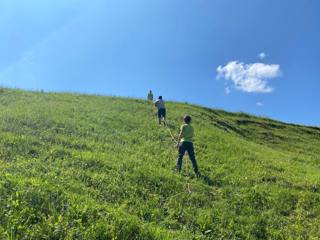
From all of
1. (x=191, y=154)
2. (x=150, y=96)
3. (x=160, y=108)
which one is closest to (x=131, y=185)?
(x=191, y=154)

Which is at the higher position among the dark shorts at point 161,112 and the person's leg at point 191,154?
the dark shorts at point 161,112

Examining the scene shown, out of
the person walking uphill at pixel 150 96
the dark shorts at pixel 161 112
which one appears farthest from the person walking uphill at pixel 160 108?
the person walking uphill at pixel 150 96

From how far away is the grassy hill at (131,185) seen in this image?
474 inches

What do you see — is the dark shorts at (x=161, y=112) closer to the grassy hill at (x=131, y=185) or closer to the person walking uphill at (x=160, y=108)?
the person walking uphill at (x=160, y=108)

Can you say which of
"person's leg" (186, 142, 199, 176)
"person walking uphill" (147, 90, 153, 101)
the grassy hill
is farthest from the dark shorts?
"person's leg" (186, 142, 199, 176)

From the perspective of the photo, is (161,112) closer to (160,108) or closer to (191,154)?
(160,108)

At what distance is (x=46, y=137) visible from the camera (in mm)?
21578

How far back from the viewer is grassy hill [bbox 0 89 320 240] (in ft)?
39.5

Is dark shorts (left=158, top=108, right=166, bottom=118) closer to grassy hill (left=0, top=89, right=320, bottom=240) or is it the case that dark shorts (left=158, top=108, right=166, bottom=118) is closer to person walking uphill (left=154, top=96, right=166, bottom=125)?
person walking uphill (left=154, top=96, right=166, bottom=125)

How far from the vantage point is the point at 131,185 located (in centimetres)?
1631

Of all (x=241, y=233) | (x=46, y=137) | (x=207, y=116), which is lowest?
(x=241, y=233)

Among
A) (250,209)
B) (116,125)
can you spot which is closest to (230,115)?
(116,125)

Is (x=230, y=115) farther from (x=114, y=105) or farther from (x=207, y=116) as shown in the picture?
(x=114, y=105)

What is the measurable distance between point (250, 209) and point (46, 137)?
10.2 m
